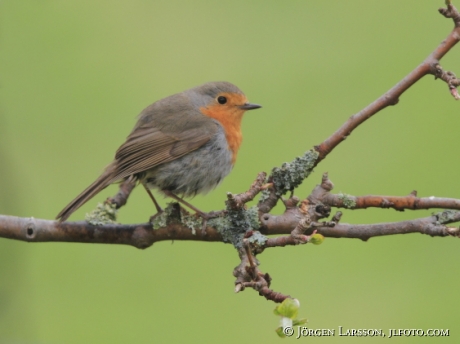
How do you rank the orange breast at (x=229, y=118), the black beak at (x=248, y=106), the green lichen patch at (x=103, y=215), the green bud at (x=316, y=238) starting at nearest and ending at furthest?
the green bud at (x=316, y=238) → the green lichen patch at (x=103, y=215) → the orange breast at (x=229, y=118) → the black beak at (x=248, y=106)

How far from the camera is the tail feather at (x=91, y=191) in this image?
373 cm

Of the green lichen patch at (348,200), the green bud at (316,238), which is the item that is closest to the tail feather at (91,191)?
the green lichen patch at (348,200)

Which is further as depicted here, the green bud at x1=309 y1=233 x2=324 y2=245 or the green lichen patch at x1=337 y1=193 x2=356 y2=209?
the green lichen patch at x1=337 y1=193 x2=356 y2=209

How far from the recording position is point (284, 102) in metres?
7.11

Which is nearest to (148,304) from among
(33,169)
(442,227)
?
(33,169)

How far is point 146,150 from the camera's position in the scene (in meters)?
4.50

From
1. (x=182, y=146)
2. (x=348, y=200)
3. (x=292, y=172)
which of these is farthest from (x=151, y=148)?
(x=348, y=200)

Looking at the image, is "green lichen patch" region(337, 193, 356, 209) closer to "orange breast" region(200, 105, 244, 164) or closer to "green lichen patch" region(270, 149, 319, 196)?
"green lichen patch" region(270, 149, 319, 196)

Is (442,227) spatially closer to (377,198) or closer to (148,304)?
(377,198)

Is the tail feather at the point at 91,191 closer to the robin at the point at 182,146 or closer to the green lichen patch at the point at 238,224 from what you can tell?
the robin at the point at 182,146

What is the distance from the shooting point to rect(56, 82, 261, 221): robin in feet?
14.6

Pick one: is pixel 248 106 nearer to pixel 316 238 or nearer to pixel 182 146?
pixel 182 146

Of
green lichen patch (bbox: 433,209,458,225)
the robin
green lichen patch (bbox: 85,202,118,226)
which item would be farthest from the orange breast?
green lichen patch (bbox: 433,209,458,225)

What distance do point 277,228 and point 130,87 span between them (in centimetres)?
431
